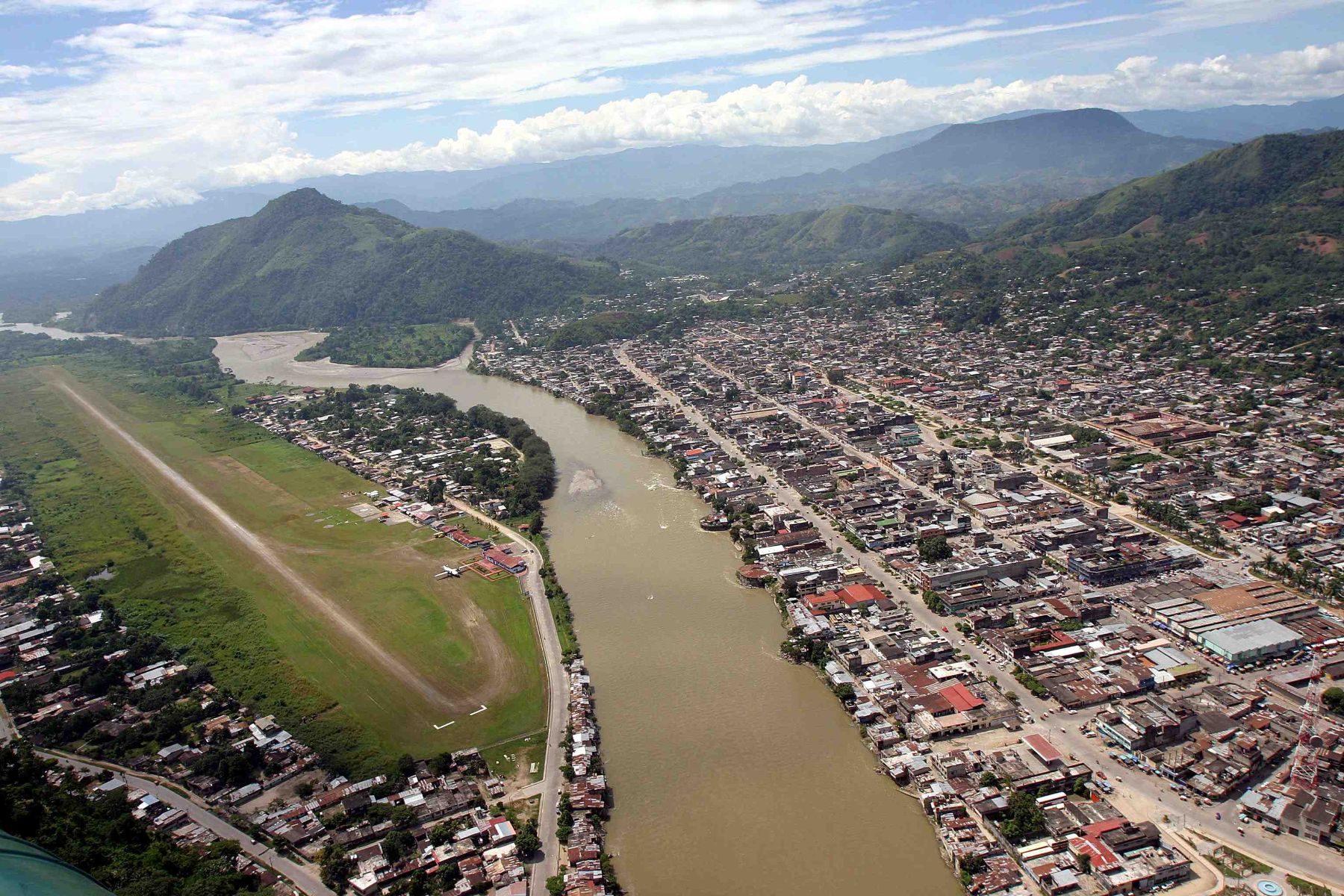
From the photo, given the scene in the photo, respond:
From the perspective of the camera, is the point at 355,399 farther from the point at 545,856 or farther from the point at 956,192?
the point at 956,192

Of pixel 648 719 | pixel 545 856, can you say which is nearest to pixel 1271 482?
pixel 648 719

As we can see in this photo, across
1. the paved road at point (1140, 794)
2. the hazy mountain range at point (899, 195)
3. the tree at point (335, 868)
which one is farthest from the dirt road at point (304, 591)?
the hazy mountain range at point (899, 195)

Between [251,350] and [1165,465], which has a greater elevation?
[251,350]

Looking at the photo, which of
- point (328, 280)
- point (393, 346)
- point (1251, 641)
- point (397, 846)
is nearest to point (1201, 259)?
point (1251, 641)

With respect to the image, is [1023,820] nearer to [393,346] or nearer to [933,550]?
[933,550]

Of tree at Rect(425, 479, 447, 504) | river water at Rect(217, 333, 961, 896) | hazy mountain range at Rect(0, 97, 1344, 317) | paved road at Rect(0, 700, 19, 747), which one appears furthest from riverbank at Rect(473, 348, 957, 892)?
hazy mountain range at Rect(0, 97, 1344, 317)

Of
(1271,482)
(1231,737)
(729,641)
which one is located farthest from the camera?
(1271,482)

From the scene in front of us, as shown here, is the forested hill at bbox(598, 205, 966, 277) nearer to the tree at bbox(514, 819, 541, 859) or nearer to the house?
the house

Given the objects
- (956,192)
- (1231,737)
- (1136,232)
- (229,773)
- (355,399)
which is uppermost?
(956,192)
